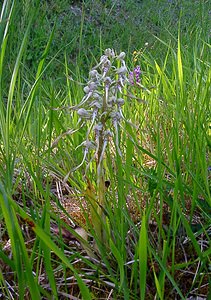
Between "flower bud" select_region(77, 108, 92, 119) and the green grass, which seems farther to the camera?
"flower bud" select_region(77, 108, 92, 119)

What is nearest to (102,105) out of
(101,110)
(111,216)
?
Answer: (101,110)

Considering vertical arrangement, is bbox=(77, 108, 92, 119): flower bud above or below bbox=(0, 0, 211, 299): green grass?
above

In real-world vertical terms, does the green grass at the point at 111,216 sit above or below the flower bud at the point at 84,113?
below

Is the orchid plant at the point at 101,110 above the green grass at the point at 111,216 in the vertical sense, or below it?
above

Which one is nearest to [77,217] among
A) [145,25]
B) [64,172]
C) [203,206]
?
[64,172]

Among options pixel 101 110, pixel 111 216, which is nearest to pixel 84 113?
pixel 101 110

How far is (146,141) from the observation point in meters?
1.59

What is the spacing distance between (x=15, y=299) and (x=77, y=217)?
0.31 m

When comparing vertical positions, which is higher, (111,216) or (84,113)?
(84,113)

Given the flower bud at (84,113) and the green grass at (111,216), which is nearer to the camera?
the green grass at (111,216)

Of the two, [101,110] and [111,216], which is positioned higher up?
[101,110]

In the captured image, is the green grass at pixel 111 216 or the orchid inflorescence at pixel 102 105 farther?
the orchid inflorescence at pixel 102 105

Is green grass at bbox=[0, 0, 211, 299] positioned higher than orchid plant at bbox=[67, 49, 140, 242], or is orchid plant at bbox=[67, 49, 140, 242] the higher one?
orchid plant at bbox=[67, 49, 140, 242]

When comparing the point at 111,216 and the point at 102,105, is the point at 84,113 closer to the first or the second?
the point at 102,105
